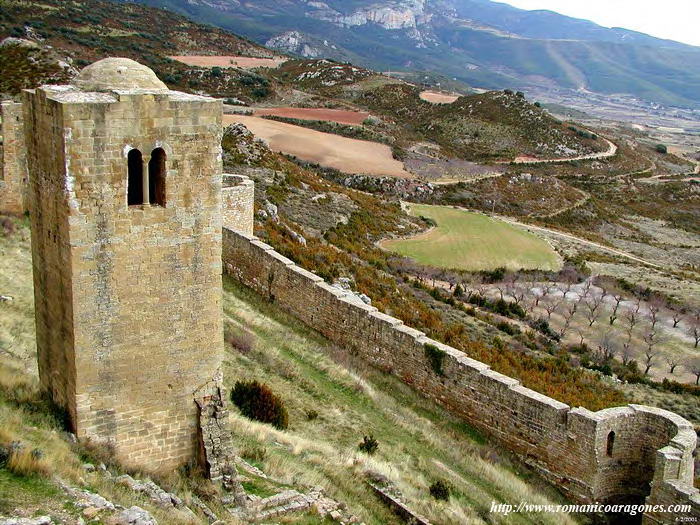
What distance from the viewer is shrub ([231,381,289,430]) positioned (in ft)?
34.9

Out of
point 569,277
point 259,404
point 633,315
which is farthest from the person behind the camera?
point 569,277

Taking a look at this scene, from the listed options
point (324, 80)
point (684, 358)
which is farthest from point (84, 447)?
point (324, 80)

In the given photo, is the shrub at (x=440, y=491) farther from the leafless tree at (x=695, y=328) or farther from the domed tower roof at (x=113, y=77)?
the leafless tree at (x=695, y=328)

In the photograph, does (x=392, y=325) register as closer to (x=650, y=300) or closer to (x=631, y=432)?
(x=631, y=432)

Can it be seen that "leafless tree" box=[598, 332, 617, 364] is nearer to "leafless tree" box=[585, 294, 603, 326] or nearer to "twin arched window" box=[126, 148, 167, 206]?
"leafless tree" box=[585, 294, 603, 326]

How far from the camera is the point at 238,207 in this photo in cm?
1844

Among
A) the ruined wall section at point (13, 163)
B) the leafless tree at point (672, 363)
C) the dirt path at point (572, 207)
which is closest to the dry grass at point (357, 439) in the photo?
the ruined wall section at point (13, 163)

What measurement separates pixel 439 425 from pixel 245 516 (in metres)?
5.55

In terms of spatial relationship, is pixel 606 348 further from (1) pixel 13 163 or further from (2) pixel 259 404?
(1) pixel 13 163

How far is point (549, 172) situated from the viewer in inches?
2448

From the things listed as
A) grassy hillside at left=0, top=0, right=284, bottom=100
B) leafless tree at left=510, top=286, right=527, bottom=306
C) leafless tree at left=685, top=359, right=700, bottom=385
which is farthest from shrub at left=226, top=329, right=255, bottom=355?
grassy hillside at left=0, top=0, right=284, bottom=100

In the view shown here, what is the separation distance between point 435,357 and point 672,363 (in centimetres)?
974

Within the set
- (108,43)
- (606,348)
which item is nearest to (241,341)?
(606,348)

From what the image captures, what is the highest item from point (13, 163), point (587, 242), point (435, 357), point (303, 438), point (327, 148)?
point (13, 163)
